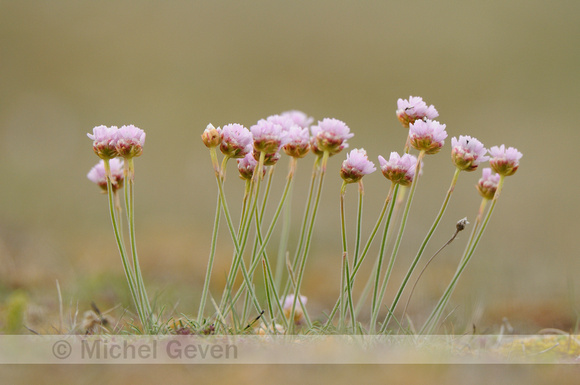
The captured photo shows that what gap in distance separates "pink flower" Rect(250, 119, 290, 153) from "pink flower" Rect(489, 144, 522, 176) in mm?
530

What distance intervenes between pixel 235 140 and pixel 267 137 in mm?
89

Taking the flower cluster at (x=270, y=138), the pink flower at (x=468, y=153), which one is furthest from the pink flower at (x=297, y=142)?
the pink flower at (x=468, y=153)

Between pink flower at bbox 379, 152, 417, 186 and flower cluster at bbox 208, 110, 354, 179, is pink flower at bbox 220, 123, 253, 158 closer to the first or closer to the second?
flower cluster at bbox 208, 110, 354, 179

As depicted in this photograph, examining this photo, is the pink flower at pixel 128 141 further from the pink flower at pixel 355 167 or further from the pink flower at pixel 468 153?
the pink flower at pixel 468 153

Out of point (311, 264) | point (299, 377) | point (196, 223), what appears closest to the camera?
point (299, 377)

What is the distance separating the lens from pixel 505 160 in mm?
1527

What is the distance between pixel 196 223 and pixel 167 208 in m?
0.59

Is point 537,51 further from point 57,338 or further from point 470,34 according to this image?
point 57,338

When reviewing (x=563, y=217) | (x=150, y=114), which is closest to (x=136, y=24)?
(x=150, y=114)

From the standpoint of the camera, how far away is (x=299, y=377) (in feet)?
3.76

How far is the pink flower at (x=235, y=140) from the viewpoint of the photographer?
1.54 m
